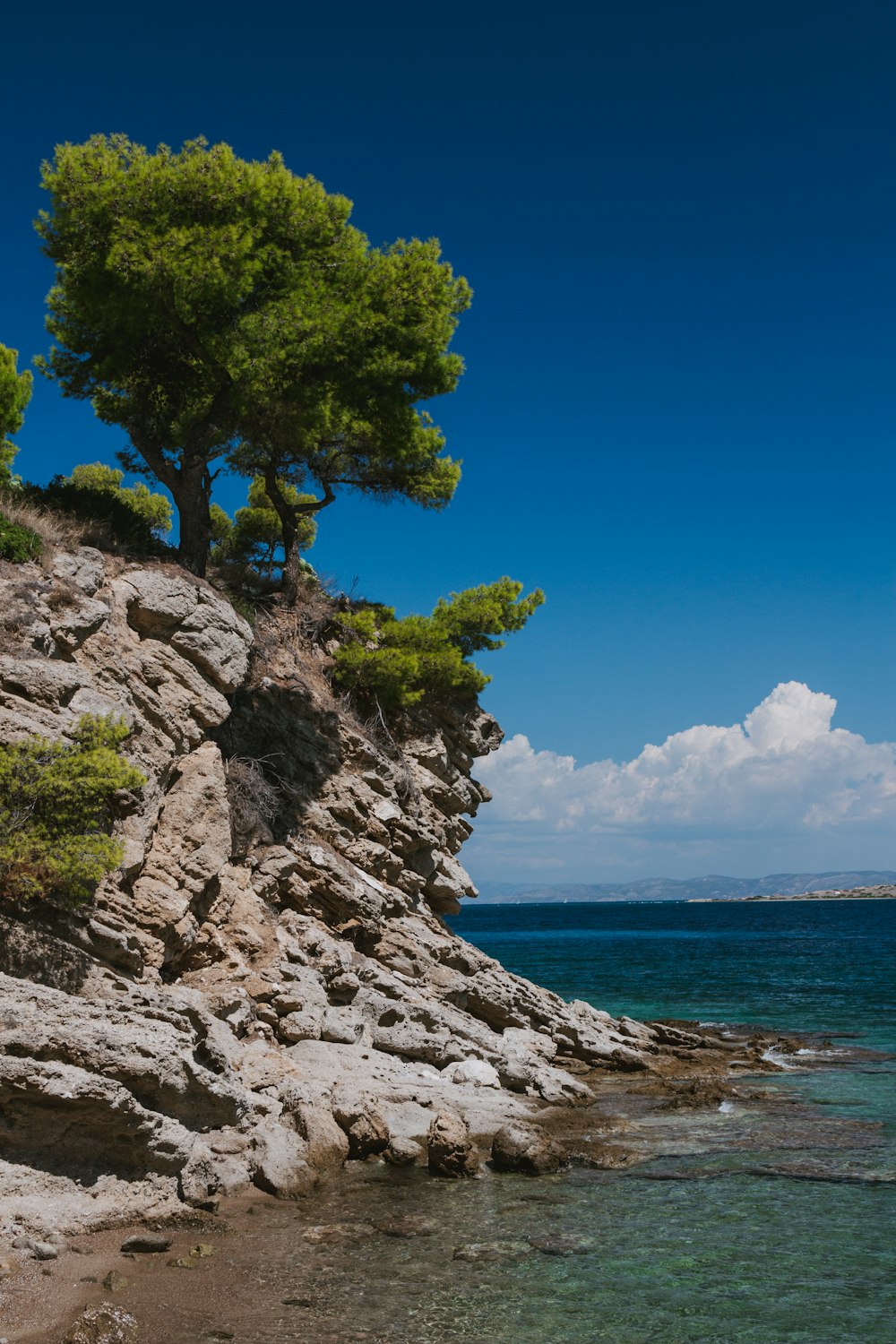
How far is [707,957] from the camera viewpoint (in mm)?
67062

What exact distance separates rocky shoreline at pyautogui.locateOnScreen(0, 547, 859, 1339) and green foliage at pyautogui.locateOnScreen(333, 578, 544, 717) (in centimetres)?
Answer: 100

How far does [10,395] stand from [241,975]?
1435cm

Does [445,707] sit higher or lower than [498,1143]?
higher

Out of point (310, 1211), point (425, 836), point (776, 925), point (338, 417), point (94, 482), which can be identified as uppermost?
point (94, 482)

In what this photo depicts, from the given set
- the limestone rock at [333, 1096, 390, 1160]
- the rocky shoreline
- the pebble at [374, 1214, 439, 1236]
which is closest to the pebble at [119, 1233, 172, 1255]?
the rocky shoreline

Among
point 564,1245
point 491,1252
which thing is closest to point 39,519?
point 491,1252

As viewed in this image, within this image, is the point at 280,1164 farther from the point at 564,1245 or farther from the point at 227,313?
the point at 227,313

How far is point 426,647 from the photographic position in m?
28.4

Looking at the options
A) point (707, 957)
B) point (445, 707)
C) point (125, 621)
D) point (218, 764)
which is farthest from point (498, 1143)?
point (707, 957)

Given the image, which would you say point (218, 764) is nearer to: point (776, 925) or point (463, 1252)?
point (463, 1252)

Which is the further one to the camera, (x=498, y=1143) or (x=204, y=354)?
(x=204, y=354)

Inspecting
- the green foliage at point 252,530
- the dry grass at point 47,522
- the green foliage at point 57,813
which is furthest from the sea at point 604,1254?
the green foliage at point 252,530

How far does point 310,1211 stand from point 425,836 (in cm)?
1430

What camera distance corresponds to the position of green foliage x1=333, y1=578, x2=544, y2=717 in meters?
26.5
